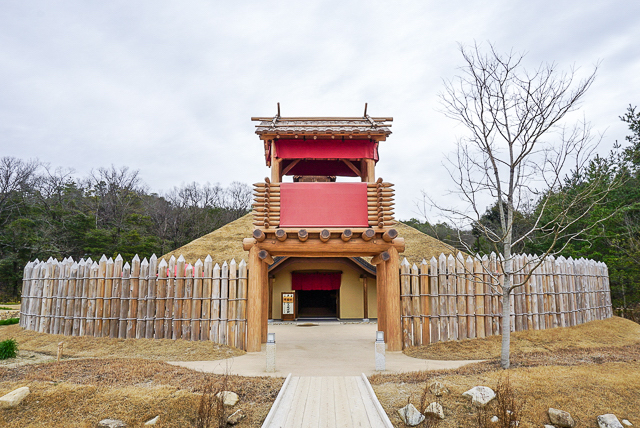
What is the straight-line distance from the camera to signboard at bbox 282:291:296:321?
19.5 m

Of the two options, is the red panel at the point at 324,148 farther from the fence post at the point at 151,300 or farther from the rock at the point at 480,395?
the rock at the point at 480,395

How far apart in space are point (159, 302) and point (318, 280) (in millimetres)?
10298

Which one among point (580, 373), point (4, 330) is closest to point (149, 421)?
point (580, 373)

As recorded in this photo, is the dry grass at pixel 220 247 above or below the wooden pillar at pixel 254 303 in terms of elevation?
above

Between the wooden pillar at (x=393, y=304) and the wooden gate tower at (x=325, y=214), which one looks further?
the wooden gate tower at (x=325, y=214)

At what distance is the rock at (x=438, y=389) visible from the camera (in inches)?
220

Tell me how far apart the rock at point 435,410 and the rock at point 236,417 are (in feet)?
8.30

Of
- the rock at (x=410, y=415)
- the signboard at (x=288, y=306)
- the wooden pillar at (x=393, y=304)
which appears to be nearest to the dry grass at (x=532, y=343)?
the wooden pillar at (x=393, y=304)

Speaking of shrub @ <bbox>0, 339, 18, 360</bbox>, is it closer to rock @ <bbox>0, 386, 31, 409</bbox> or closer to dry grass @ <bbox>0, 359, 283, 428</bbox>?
dry grass @ <bbox>0, 359, 283, 428</bbox>

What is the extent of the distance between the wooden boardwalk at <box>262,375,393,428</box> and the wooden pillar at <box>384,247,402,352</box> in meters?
3.59

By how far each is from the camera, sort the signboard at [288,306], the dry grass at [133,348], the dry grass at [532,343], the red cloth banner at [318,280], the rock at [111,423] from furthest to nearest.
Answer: the red cloth banner at [318,280], the signboard at [288,306], the dry grass at [532,343], the dry grass at [133,348], the rock at [111,423]

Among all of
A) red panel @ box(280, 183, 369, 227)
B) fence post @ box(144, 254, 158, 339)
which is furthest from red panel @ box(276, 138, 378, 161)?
fence post @ box(144, 254, 158, 339)

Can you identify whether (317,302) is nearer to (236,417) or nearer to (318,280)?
(318,280)

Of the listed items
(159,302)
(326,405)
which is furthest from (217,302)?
(326,405)
